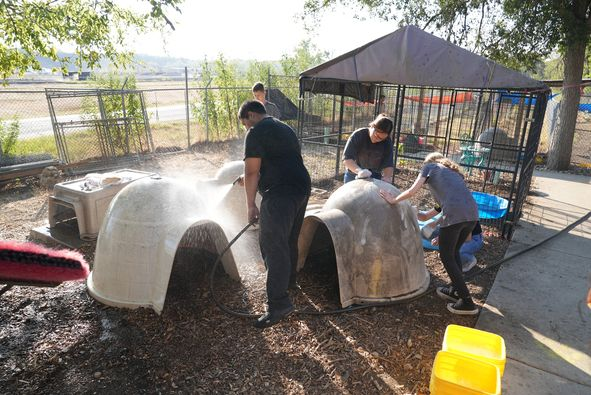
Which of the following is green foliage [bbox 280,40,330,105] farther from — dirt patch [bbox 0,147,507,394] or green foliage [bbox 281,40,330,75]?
dirt patch [bbox 0,147,507,394]

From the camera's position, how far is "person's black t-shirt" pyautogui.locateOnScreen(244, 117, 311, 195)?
11.1ft

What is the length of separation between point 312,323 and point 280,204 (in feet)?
3.91

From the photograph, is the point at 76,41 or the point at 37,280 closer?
the point at 37,280

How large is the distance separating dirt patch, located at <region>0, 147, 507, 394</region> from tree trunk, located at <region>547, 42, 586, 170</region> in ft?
28.9

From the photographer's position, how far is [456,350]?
8.88 feet

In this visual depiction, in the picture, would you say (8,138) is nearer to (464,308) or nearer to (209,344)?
(209,344)

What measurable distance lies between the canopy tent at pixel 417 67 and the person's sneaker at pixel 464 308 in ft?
11.5

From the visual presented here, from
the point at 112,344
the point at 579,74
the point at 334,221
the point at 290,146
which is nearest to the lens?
the point at 112,344

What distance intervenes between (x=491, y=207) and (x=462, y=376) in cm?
478

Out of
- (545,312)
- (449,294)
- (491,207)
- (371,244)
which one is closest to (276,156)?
A: (371,244)

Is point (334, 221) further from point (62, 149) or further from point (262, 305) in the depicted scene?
point (62, 149)

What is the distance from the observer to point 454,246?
379 cm

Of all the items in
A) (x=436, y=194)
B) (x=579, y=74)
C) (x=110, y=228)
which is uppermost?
(x=579, y=74)

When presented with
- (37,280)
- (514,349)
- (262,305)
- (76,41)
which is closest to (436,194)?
(514,349)
